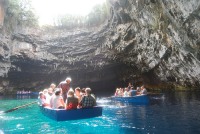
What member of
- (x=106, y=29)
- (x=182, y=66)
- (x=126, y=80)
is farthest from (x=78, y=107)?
(x=126, y=80)

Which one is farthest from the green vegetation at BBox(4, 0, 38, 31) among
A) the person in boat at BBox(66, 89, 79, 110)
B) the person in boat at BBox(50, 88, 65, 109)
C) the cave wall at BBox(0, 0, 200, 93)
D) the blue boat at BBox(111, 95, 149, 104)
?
the person in boat at BBox(66, 89, 79, 110)

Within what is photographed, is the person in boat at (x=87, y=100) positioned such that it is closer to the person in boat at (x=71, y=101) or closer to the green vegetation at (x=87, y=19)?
the person in boat at (x=71, y=101)

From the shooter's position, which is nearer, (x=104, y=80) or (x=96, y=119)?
(x=96, y=119)

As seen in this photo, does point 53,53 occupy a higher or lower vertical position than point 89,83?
higher

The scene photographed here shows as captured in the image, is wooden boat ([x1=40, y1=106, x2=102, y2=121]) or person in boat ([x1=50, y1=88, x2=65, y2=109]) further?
person in boat ([x1=50, y1=88, x2=65, y2=109])

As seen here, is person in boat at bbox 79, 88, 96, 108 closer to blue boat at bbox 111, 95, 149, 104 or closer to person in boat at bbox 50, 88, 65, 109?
person in boat at bbox 50, 88, 65, 109

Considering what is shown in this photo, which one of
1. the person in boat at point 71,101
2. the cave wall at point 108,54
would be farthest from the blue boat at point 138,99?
the person in boat at point 71,101

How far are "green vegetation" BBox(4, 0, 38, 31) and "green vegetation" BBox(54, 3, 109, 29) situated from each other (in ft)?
12.4

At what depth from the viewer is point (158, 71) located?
1356 inches

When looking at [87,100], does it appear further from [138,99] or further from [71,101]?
[138,99]

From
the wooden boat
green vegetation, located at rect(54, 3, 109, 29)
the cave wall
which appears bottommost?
the wooden boat

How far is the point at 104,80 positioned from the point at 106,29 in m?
10.8

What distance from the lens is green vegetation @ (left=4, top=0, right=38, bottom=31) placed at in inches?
1431

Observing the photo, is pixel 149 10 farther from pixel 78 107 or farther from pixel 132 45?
pixel 78 107
